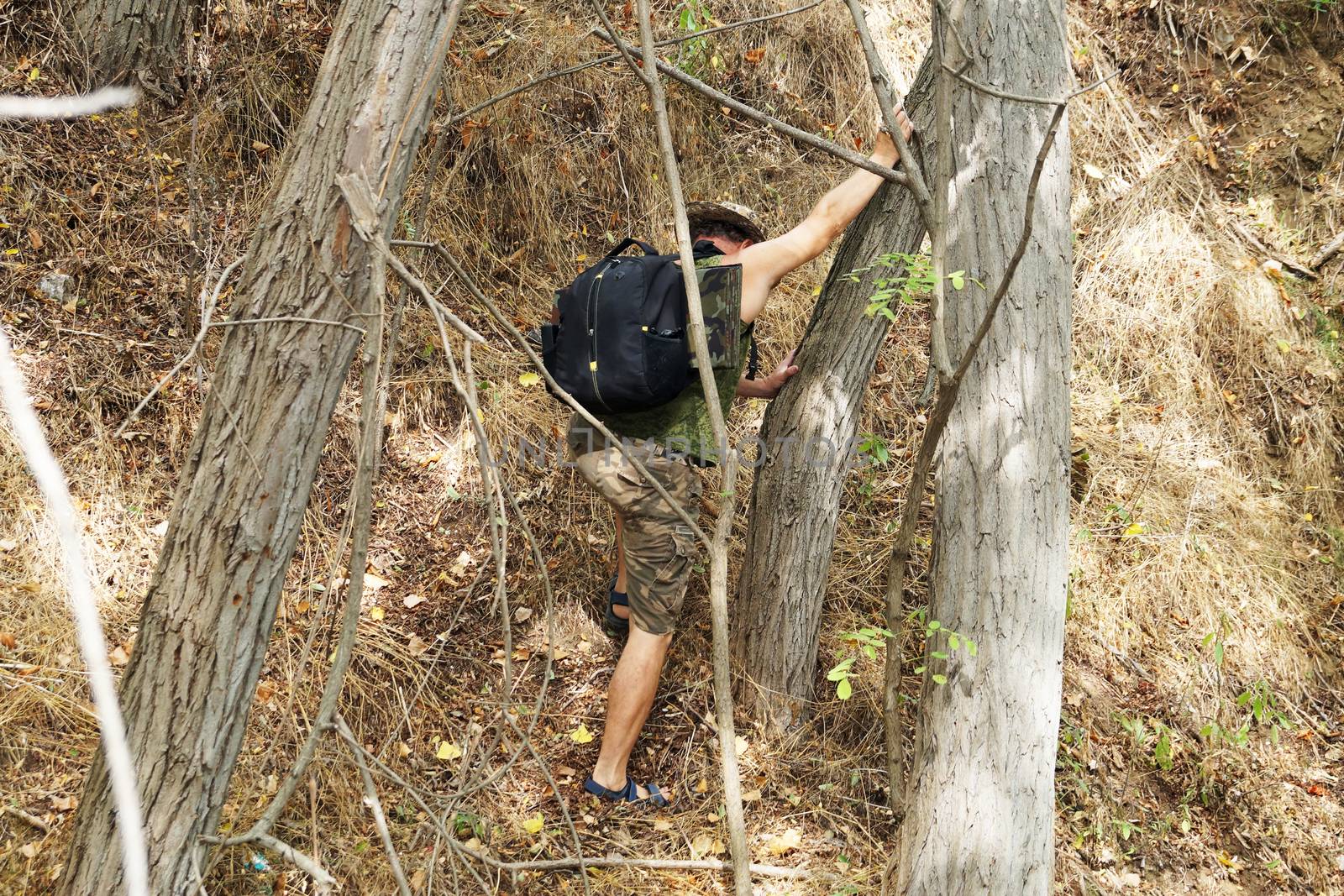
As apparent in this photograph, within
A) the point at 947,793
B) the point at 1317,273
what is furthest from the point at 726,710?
the point at 1317,273

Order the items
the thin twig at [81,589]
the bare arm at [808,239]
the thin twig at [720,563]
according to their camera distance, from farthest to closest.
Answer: the bare arm at [808,239]
the thin twig at [720,563]
the thin twig at [81,589]

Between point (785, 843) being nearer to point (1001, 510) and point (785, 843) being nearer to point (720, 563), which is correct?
point (1001, 510)

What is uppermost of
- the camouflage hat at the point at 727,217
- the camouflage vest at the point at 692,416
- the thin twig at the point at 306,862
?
the camouflage hat at the point at 727,217

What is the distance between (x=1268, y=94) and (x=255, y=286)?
6241mm

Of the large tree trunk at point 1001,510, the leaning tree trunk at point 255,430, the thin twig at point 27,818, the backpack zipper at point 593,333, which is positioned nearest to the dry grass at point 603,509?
the thin twig at point 27,818

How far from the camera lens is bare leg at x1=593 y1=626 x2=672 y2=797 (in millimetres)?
3414

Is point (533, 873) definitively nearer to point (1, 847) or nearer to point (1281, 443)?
point (1, 847)

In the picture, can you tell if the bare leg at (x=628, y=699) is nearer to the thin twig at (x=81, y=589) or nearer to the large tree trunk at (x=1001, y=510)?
the large tree trunk at (x=1001, y=510)

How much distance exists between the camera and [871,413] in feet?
15.9

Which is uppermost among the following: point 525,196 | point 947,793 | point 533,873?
point 525,196

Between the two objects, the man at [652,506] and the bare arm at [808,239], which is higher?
the bare arm at [808,239]

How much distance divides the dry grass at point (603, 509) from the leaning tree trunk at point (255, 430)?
2.27 ft

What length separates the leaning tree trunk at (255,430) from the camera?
2.17 m

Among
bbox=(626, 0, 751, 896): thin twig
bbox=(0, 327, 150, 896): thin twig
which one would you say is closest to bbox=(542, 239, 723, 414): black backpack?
bbox=(626, 0, 751, 896): thin twig
